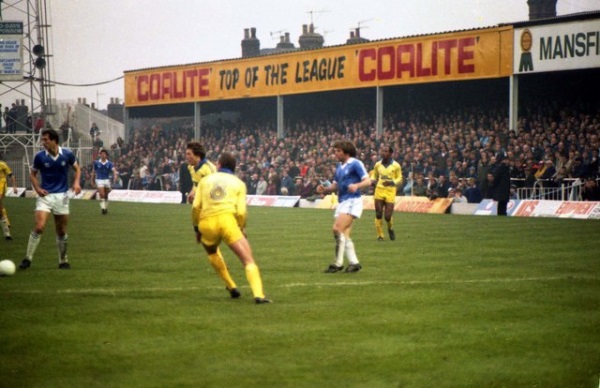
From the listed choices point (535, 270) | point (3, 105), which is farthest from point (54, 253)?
point (3, 105)

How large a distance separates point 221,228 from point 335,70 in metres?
32.8

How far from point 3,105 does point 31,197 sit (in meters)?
8.23

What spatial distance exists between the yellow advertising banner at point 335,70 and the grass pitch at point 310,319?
18620 millimetres

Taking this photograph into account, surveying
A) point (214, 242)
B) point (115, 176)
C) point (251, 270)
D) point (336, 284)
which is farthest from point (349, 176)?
point (115, 176)

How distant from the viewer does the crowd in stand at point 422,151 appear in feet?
102

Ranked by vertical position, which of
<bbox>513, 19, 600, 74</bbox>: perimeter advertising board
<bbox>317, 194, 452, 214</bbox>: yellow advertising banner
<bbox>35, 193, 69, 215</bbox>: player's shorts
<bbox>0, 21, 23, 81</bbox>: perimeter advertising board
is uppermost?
<bbox>0, 21, 23, 81</bbox>: perimeter advertising board

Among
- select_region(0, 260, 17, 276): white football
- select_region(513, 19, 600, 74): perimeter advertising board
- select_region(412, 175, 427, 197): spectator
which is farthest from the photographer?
select_region(412, 175, 427, 197): spectator

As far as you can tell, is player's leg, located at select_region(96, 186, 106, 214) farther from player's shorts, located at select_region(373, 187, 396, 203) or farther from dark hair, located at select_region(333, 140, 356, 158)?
dark hair, located at select_region(333, 140, 356, 158)

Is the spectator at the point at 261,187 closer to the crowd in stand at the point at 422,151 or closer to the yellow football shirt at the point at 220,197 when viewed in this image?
the crowd in stand at the point at 422,151

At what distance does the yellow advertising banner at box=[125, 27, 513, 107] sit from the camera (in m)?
36.8

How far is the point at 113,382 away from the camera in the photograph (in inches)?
290

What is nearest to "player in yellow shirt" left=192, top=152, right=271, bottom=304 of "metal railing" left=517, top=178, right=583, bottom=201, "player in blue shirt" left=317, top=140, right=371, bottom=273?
"player in blue shirt" left=317, top=140, right=371, bottom=273

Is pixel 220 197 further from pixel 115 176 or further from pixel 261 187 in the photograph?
pixel 115 176

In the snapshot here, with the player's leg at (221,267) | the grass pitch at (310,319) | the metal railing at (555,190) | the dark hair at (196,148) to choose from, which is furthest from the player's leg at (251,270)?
the metal railing at (555,190)
